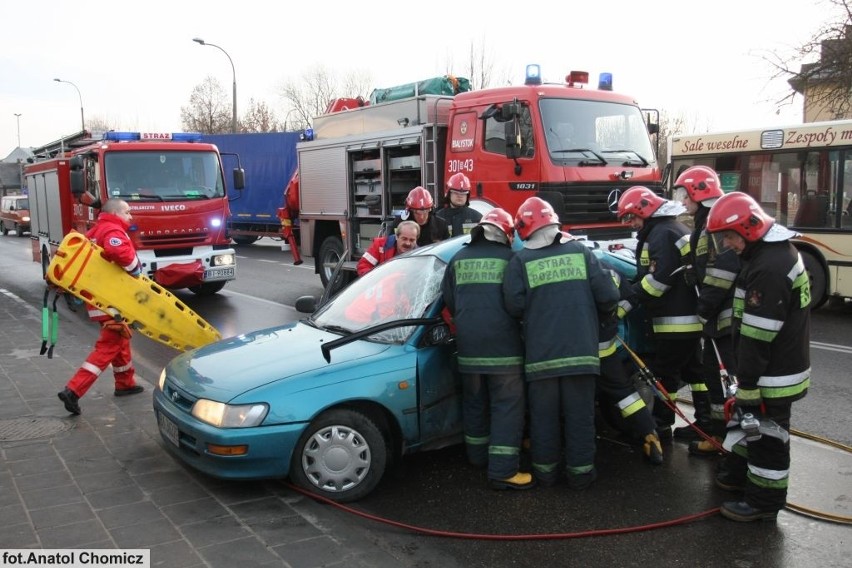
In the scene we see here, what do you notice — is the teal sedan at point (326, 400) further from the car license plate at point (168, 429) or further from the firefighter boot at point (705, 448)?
the firefighter boot at point (705, 448)

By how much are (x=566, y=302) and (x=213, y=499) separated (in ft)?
7.68

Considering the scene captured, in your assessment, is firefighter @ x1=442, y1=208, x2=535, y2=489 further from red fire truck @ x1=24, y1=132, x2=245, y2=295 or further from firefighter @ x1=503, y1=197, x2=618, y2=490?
red fire truck @ x1=24, y1=132, x2=245, y2=295

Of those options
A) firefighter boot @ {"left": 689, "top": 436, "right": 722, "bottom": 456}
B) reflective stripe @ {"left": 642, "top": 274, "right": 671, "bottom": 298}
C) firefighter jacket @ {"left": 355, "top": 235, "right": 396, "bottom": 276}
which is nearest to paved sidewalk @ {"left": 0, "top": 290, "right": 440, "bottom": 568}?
firefighter jacket @ {"left": 355, "top": 235, "right": 396, "bottom": 276}

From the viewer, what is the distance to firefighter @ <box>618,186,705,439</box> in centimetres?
504

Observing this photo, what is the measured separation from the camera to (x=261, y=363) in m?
4.52

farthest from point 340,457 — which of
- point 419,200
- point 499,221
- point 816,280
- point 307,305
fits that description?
point 816,280

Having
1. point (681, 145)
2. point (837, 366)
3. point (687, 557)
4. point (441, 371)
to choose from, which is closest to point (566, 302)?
point (441, 371)

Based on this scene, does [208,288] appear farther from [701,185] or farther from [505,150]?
[701,185]

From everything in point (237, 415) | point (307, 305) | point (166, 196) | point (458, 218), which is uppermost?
point (166, 196)

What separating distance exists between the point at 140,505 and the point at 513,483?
2.15 m

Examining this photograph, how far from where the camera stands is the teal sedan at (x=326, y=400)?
4148 mm

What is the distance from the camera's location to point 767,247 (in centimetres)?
381

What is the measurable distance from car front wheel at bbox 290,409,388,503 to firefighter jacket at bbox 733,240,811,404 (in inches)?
83.0

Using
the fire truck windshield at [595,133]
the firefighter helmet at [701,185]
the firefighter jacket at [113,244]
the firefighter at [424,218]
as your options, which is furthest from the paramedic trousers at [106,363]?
the fire truck windshield at [595,133]
